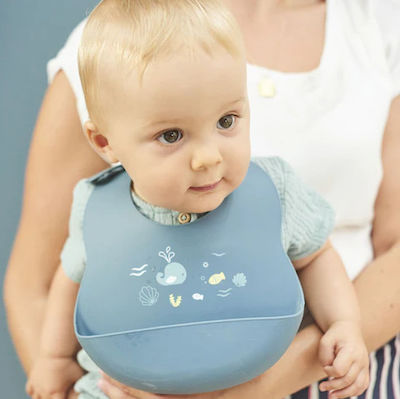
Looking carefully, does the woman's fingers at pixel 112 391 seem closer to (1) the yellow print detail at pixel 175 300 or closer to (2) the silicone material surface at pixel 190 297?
(2) the silicone material surface at pixel 190 297

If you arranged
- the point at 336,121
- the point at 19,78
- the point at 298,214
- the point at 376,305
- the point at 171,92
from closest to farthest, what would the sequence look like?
1. the point at 171,92
2. the point at 298,214
3. the point at 376,305
4. the point at 336,121
5. the point at 19,78

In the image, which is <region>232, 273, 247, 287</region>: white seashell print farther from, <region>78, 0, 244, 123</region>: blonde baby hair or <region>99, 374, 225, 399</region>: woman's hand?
<region>78, 0, 244, 123</region>: blonde baby hair

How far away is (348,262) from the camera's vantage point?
46.1 inches

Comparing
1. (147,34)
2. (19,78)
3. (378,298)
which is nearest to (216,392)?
(378,298)

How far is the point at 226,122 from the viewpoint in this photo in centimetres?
74

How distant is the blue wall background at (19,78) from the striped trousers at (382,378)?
88cm

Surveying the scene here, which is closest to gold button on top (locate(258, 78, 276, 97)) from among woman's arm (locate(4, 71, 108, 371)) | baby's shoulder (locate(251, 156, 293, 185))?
baby's shoulder (locate(251, 156, 293, 185))

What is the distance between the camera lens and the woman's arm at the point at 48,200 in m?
1.23

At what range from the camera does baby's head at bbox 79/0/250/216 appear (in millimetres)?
684

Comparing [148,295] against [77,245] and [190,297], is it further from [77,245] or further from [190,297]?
[77,245]

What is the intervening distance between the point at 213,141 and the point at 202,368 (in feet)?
0.96

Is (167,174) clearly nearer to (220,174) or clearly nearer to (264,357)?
(220,174)

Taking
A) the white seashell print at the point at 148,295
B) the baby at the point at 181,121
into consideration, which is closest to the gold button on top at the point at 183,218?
the baby at the point at 181,121

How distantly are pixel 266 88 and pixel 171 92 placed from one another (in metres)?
0.52
